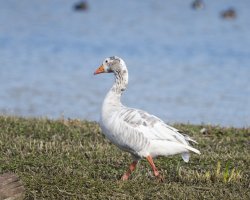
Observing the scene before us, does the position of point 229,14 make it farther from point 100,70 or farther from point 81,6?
point 100,70

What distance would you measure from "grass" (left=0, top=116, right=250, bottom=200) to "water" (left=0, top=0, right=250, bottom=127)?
4.16 m

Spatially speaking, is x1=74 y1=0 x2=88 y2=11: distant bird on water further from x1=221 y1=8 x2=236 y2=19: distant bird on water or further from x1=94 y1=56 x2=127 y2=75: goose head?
x1=94 y1=56 x2=127 y2=75: goose head

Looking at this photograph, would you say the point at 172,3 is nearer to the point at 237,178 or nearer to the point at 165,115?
the point at 165,115

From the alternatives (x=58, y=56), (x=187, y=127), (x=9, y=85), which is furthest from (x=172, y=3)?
(x=187, y=127)

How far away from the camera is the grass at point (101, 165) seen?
7.92m

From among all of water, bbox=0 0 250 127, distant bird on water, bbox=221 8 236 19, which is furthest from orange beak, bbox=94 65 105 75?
distant bird on water, bbox=221 8 236 19

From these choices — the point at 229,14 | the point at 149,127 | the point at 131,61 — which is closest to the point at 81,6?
the point at 229,14

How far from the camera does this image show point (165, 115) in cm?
1831

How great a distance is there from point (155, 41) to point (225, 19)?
12050 millimetres

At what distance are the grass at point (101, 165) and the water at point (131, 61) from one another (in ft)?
13.7

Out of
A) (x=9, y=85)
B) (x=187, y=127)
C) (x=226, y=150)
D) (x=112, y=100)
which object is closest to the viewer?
(x=112, y=100)

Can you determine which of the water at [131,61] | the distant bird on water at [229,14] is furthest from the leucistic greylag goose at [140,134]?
the distant bird on water at [229,14]

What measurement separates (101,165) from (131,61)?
1721 centimetres

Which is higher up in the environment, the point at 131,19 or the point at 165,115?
the point at 131,19
